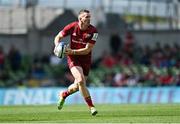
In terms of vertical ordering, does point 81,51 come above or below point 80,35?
below

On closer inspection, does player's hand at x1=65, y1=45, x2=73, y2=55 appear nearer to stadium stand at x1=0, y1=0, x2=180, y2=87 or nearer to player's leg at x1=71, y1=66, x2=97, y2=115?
player's leg at x1=71, y1=66, x2=97, y2=115

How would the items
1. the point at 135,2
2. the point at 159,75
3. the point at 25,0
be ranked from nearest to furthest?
the point at 159,75, the point at 25,0, the point at 135,2

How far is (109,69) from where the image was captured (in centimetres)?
3475

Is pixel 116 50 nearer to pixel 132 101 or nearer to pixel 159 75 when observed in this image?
pixel 159 75

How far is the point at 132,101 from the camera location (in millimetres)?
30266

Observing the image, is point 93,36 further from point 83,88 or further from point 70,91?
point 70,91

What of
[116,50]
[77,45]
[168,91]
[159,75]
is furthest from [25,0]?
[77,45]

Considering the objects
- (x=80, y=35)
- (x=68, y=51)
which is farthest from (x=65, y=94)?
(x=80, y=35)

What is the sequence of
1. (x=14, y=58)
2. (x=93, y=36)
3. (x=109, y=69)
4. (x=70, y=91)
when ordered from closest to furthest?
(x=93, y=36)
(x=70, y=91)
(x=14, y=58)
(x=109, y=69)

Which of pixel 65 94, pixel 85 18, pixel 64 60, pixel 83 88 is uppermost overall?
pixel 85 18

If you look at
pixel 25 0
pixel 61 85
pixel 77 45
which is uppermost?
pixel 77 45

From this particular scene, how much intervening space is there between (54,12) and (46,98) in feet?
29.3

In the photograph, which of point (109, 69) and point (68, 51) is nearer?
point (68, 51)

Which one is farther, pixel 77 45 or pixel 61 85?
pixel 61 85
